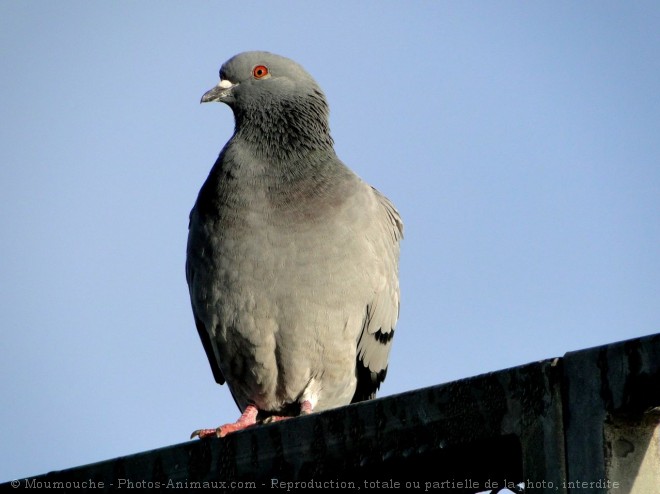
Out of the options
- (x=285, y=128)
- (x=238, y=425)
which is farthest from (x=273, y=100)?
(x=238, y=425)

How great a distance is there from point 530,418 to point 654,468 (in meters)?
0.36

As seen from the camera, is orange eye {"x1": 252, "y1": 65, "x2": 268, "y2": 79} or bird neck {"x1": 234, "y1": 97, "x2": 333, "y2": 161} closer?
bird neck {"x1": 234, "y1": 97, "x2": 333, "y2": 161}

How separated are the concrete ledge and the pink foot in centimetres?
242

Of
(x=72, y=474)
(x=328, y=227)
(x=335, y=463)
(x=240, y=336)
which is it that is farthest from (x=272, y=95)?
(x=335, y=463)

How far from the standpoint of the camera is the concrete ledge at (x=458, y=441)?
281 cm

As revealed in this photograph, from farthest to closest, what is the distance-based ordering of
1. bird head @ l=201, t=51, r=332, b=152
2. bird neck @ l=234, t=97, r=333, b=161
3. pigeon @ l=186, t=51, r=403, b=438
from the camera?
1. bird head @ l=201, t=51, r=332, b=152
2. bird neck @ l=234, t=97, r=333, b=161
3. pigeon @ l=186, t=51, r=403, b=438

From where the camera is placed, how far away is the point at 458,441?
3170 mm

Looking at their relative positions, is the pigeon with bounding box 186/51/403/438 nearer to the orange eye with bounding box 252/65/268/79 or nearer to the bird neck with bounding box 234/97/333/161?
the bird neck with bounding box 234/97/333/161

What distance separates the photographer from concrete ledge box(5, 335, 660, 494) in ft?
9.21

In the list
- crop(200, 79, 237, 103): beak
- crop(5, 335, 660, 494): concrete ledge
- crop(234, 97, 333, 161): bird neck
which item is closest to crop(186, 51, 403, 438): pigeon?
crop(234, 97, 333, 161): bird neck

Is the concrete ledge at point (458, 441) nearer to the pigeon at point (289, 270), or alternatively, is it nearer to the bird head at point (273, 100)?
the pigeon at point (289, 270)

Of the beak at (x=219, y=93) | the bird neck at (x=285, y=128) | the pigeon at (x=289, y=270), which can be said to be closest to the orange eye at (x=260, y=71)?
the beak at (x=219, y=93)

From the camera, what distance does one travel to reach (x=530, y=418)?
9.87 ft

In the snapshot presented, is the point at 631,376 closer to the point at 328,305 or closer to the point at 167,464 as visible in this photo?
the point at 167,464
